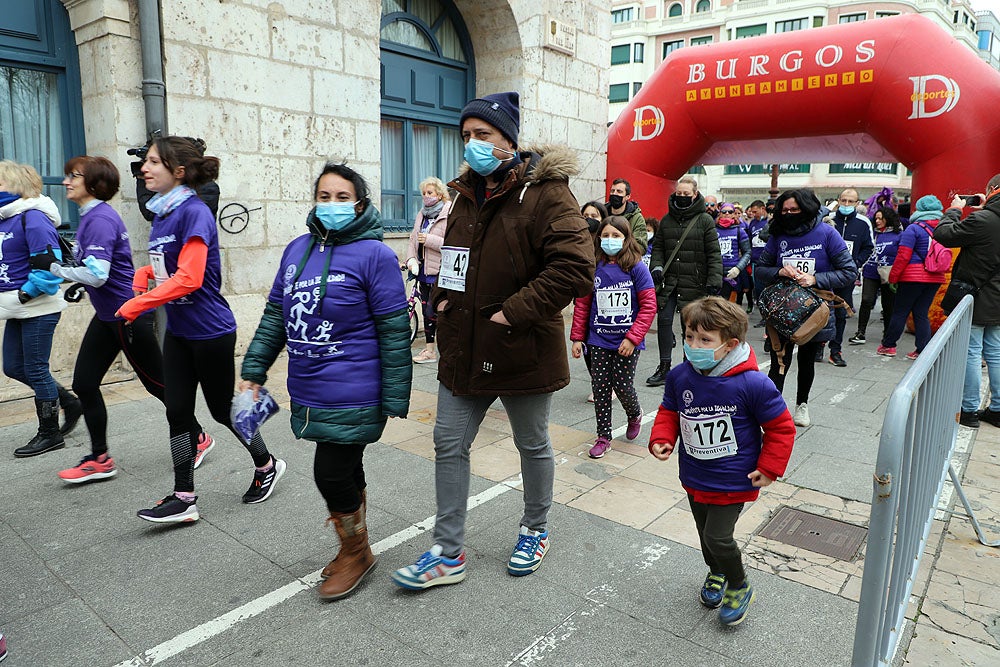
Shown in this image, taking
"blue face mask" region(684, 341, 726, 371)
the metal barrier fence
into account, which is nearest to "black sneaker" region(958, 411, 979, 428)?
the metal barrier fence

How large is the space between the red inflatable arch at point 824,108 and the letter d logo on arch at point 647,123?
0.02m

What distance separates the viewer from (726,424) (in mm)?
2518

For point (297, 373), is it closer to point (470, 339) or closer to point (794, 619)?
point (470, 339)

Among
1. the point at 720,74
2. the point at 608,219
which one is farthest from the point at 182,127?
the point at 720,74

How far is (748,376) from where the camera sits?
2521 millimetres

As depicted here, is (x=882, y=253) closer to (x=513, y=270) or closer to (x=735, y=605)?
(x=735, y=605)

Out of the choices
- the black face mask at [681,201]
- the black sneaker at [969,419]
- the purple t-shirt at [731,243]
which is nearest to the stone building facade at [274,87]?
the black face mask at [681,201]

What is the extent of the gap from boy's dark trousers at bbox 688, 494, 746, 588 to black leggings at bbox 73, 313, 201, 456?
2.81 m

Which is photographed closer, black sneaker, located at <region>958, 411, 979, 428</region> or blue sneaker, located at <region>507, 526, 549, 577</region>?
blue sneaker, located at <region>507, 526, 549, 577</region>

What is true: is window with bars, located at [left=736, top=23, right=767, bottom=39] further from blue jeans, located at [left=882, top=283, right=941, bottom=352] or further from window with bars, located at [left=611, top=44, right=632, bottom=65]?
blue jeans, located at [left=882, top=283, right=941, bottom=352]

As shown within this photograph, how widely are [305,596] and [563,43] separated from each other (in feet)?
29.2

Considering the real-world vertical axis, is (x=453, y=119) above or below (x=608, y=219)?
above

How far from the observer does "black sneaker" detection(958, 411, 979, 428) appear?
5.25 meters

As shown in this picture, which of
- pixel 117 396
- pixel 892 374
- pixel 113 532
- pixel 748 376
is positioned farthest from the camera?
pixel 892 374
